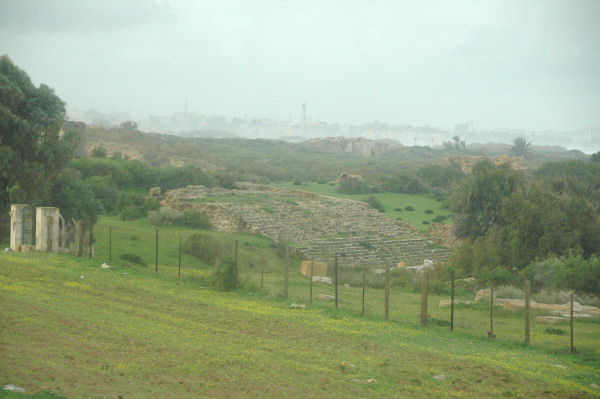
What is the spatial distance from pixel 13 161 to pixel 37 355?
69.1ft

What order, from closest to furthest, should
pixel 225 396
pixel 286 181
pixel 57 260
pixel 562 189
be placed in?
pixel 225 396 → pixel 57 260 → pixel 562 189 → pixel 286 181

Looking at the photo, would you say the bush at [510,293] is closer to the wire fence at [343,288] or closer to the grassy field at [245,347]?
the wire fence at [343,288]

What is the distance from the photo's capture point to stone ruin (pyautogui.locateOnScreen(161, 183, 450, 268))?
42.1 meters

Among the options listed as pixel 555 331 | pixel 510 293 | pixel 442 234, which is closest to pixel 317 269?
pixel 510 293

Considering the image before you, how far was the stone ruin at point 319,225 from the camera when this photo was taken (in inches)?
1657

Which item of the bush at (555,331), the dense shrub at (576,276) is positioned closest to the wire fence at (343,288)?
the bush at (555,331)

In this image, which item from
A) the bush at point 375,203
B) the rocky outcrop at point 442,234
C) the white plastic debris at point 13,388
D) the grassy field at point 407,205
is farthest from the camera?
the bush at point 375,203

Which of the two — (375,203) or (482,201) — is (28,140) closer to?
(482,201)

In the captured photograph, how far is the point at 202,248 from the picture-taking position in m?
33.6

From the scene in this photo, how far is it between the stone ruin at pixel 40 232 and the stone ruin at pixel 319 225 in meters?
16.8

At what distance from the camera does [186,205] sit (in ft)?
165

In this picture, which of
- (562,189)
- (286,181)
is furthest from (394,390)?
(286,181)

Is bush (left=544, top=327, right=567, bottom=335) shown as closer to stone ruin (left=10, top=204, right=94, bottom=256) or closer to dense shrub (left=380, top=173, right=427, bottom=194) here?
stone ruin (left=10, top=204, right=94, bottom=256)

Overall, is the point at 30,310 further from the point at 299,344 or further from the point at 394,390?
the point at 394,390
